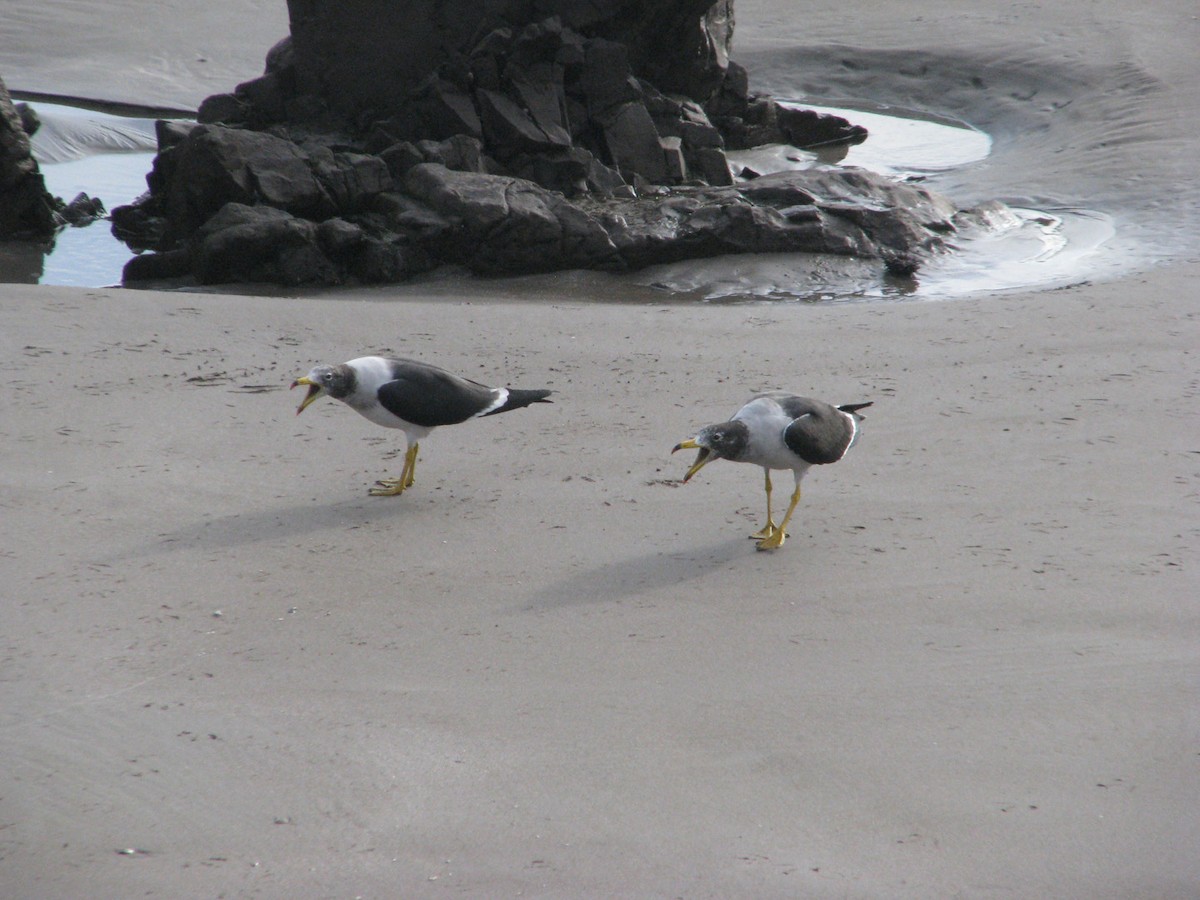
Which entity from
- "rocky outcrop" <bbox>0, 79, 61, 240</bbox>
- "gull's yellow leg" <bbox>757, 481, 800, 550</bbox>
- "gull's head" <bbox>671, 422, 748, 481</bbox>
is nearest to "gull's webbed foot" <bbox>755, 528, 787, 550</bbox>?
"gull's yellow leg" <bbox>757, 481, 800, 550</bbox>

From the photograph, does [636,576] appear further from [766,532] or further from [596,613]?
[766,532]

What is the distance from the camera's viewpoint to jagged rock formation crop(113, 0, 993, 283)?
10484mm

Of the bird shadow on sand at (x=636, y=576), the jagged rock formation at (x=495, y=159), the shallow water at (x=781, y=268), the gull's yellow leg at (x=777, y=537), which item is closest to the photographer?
the bird shadow on sand at (x=636, y=576)

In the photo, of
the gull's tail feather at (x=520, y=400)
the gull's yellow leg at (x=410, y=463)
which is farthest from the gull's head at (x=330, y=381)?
the gull's tail feather at (x=520, y=400)

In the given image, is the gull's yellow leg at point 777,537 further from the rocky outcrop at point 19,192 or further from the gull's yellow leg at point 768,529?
the rocky outcrop at point 19,192

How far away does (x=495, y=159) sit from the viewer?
12484 millimetres

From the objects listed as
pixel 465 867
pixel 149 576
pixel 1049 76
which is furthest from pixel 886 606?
pixel 1049 76

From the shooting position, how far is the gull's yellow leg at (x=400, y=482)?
224 inches

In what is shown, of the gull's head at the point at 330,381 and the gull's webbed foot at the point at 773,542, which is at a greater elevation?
the gull's head at the point at 330,381

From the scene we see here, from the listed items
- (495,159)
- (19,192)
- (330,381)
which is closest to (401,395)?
(330,381)

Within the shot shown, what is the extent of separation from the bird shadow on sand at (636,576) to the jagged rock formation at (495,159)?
18.9 ft

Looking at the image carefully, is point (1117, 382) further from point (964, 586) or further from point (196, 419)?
point (196, 419)

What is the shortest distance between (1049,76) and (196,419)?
1323cm

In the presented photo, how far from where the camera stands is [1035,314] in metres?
8.29
